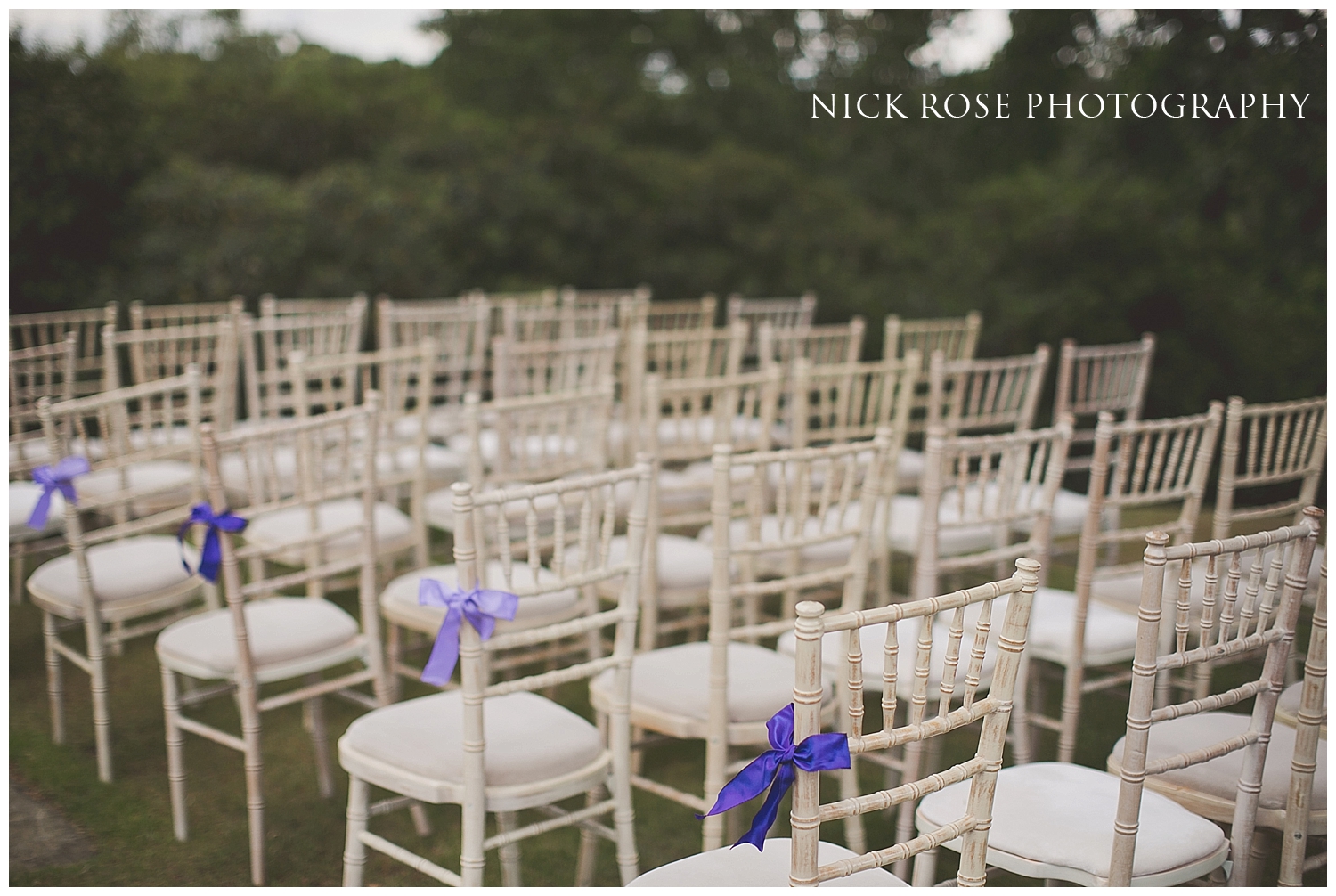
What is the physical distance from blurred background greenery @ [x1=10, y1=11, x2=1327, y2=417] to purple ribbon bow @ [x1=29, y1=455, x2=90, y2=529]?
4336 millimetres

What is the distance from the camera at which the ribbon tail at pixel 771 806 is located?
1.34 metres

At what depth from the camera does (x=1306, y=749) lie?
1.85 m

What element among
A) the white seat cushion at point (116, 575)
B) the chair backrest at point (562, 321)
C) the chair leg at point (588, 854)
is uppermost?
the chair backrest at point (562, 321)

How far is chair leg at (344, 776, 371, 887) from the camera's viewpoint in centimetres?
206

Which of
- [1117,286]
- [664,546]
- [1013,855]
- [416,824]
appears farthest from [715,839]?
[1117,286]

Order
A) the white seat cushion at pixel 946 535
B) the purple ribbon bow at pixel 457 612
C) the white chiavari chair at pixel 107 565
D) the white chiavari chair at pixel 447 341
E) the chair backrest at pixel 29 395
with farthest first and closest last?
the white chiavari chair at pixel 447 341, the chair backrest at pixel 29 395, the white seat cushion at pixel 946 535, the white chiavari chair at pixel 107 565, the purple ribbon bow at pixel 457 612

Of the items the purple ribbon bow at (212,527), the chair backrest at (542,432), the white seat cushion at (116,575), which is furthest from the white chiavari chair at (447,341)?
the purple ribbon bow at (212,527)

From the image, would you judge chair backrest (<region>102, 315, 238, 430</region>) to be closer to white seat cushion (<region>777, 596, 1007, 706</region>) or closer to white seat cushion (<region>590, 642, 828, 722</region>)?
white seat cushion (<region>590, 642, 828, 722</region>)

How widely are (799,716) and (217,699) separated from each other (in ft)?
8.94

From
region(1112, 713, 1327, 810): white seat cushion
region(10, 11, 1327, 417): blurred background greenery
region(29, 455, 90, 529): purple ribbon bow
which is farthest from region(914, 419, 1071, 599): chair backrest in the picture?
region(10, 11, 1327, 417): blurred background greenery

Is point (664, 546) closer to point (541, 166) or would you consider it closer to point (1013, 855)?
point (1013, 855)

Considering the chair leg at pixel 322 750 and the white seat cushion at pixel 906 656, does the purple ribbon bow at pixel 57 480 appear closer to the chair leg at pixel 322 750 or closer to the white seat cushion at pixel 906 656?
the chair leg at pixel 322 750

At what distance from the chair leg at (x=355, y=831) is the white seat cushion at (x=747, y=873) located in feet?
2.23

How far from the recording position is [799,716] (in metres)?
1.31
